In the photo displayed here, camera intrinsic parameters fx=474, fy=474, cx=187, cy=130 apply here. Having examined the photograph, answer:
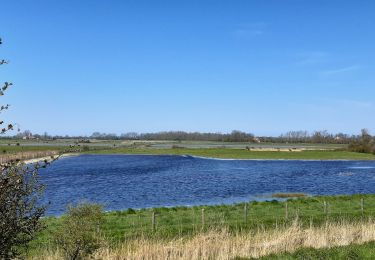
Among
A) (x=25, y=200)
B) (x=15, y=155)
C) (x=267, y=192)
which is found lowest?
(x=267, y=192)

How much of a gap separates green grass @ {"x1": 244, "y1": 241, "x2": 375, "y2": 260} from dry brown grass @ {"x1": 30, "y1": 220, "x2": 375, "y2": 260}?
0.71 meters

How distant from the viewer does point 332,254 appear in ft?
50.7

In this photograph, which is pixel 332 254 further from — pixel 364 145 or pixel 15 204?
pixel 364 145

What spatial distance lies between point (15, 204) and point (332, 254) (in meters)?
11.4

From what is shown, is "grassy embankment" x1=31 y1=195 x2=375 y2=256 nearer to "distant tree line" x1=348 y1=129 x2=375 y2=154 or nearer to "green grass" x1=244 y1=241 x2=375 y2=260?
"green grass" x1=244 y1=241 x2=375 y2=260

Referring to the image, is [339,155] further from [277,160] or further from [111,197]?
[111,197]

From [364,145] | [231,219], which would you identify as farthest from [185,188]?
[364,145]

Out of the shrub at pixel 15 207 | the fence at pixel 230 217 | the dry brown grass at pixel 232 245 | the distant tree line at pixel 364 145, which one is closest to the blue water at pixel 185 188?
the fence at pixel 230 217

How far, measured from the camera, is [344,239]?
18250mm

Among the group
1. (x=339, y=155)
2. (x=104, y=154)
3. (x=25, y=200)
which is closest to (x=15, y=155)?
(x=25, y=200)

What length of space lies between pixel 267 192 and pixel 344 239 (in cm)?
3718

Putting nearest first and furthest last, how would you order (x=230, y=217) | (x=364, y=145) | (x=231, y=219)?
1. (x=231, y=219)
2. (x=230, y=217)
3. (x=364, y=145)

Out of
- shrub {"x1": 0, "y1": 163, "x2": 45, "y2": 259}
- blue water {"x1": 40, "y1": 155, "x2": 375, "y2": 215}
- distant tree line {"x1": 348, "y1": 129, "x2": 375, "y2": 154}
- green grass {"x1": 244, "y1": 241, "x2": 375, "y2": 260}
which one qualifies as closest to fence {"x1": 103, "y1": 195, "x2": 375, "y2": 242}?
green grass {"x1": 244, "y1": 241, "x2": 375, "y2": 260}

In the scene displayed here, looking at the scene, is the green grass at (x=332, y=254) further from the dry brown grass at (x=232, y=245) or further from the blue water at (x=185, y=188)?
the blue water at (x=185, y=188)
